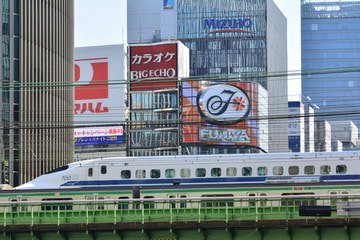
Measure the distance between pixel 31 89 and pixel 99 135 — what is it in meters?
94.4

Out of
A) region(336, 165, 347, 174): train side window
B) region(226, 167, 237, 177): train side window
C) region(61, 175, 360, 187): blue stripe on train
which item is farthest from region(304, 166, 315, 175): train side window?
region(226, 167, 237, 177): train side window

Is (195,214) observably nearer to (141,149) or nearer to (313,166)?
(313,166)

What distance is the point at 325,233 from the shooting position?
40.9 m

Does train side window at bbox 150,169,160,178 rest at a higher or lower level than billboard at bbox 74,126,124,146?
lower

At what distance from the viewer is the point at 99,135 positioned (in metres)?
188

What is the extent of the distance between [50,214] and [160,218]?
5.48 meters

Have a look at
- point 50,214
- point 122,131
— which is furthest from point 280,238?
point 122,131

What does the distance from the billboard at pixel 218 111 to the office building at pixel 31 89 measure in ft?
247

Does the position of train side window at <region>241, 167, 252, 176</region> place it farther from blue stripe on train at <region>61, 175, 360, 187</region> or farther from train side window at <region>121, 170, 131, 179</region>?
train side window at <region>121, 170, 131, 179</region>

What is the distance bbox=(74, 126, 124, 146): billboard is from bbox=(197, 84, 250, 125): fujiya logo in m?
19.5

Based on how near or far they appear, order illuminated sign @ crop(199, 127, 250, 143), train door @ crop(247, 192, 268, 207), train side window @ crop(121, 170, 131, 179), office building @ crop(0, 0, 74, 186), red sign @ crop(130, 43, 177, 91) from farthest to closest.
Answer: red sign @ crop(130, 43, 177, 91) → illuminated sign @ crop(199, 127, 250, 143) → office building @ crop(0, 0, 74, 186) → train side window @ crop(121, 170, 131, 179) → train door @ crop(247, 192, 268, 207)

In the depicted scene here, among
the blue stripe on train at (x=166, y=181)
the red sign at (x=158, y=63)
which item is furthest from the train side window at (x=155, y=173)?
the red sign at (x=158, y=63)

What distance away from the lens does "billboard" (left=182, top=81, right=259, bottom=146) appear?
176750 millimetres

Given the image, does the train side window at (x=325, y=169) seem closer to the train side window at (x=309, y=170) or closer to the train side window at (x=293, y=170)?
the train side window at (x=309, y=170)
